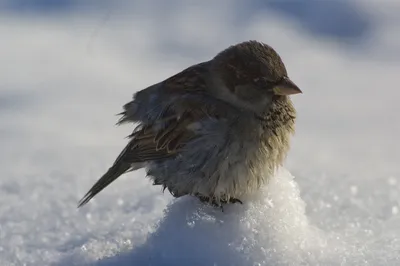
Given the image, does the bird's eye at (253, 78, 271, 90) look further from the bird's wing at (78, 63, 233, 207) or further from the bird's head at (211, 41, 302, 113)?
the bird's wing at (78, 63, 233, 207)

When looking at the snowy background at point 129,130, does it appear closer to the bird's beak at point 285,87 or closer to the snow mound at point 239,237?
the snow mound at point 239,237

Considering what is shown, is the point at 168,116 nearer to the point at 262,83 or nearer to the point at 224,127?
the point at 224,127

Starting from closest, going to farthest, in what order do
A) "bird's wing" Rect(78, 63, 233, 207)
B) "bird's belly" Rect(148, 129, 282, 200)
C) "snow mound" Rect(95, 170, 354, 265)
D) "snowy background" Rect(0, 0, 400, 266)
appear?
"snow mound" Rect(95, 170, 354, 265) → "snowy background" Rect(0, 0, 400, 266) → "bird's belly" Rect(148, 129, 282, 200) → "bird's wing" Rect(78, 63, 233, 207)

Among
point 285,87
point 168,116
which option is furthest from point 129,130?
point 285,87

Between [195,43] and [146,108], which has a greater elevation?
[195,43]

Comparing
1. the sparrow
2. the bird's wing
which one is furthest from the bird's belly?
the bird's wing

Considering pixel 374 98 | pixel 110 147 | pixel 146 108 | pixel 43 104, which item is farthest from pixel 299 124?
pixel 146 108

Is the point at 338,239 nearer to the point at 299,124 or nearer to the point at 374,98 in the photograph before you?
the point at 299,124
